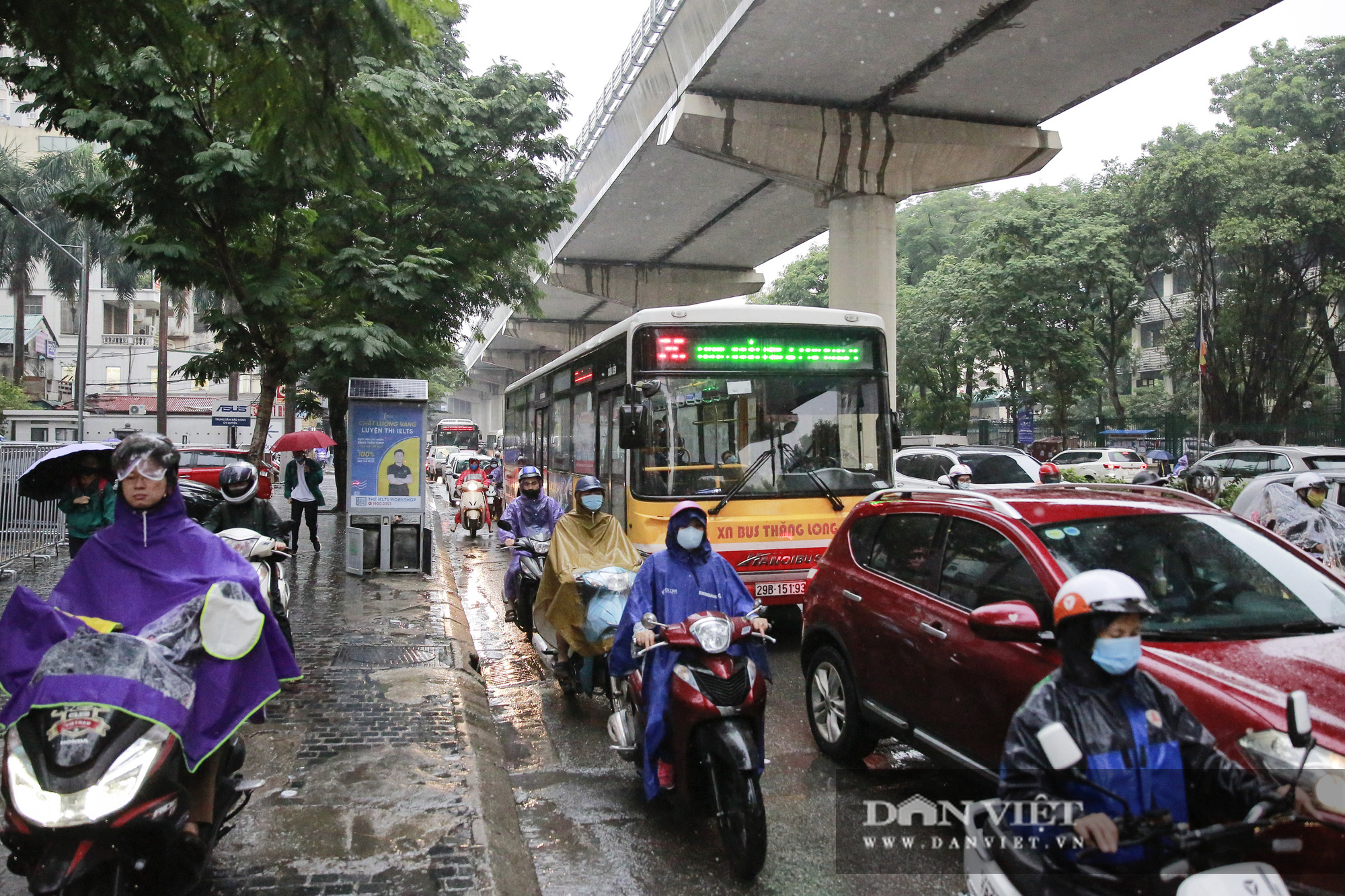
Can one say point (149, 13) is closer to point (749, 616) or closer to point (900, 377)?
point (749, 616)

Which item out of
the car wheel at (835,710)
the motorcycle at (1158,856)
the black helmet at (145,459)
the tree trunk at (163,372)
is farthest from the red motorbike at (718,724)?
the tree trunk at (163,372)

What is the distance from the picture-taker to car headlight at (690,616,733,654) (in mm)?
4355

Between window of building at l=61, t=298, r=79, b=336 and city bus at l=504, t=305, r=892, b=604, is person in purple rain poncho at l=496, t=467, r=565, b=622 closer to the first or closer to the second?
city bus at l=504, t=305, r=892, b=604

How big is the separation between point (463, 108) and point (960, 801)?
1509 centimetres

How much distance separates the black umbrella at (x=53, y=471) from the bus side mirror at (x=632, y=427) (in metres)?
4.29

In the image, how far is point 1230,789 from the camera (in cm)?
257

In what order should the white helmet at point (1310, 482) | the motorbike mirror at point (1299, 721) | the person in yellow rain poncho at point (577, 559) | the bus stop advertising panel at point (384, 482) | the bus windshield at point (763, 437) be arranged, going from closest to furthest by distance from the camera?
the motorbike mirror at point (1299, 721) → the person in yellow rain poncho at point (577, 559) → the white helmet at point (1310, 482) → the bus windshield at point (763, 437) → the bus stop advertising panel at point (384, 482)

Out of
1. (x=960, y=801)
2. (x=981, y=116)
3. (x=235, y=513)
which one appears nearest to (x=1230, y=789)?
(x=960, y=801)

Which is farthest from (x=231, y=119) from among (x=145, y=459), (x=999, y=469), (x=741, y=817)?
(x=999, y=469)

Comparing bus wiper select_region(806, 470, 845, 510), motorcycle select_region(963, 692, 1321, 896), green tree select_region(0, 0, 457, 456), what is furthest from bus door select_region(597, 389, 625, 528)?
motorcycle select_region(963, 692, 1321, 896)

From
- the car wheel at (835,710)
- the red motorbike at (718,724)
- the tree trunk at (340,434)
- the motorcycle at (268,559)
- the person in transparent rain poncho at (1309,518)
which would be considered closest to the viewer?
the red motorbike at (718,724)

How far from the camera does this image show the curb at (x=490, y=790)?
13.7 ft

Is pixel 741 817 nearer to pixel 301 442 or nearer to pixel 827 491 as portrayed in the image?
pixel 827 491

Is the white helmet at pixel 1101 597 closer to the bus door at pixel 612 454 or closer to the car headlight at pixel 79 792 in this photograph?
the car headlight at pixel 79 792
